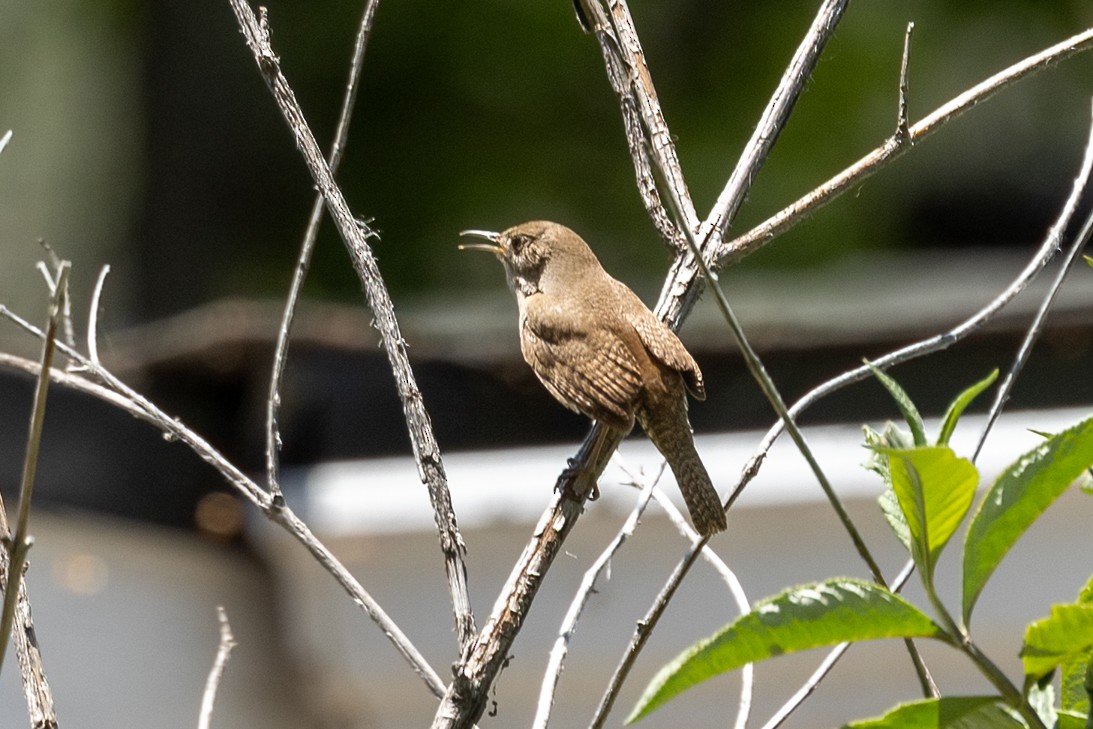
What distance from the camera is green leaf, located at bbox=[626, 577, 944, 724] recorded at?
3.56 ft

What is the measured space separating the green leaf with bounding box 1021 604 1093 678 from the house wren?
1.46 m

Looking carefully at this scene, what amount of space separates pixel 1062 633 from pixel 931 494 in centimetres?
16

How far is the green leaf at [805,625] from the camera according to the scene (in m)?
1.08

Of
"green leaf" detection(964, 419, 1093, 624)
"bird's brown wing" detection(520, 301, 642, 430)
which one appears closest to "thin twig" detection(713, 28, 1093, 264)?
"bird's brown wing" detection(520, 301, 642, 430)

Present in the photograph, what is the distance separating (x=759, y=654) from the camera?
110cm

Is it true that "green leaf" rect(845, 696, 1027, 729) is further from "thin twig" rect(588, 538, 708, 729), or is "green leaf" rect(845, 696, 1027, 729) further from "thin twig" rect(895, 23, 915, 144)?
"thin twig" rect(895, 23, 915, 144)

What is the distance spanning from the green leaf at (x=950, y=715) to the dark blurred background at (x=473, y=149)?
4.67m

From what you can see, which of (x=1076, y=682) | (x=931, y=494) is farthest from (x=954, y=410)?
(x=1076, y=682)

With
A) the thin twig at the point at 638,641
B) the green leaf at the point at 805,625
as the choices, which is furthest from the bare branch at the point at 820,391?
the green leaf at the point at 805,625

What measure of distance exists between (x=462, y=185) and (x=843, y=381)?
5855 millimetres

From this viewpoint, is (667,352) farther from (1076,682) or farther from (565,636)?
(1076,682)

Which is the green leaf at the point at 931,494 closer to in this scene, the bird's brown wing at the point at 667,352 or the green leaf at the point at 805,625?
the green leaf at the point at 805,625

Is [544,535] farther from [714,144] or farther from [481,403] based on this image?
[714,144]

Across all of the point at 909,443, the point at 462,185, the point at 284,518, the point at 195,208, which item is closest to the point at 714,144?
the point at 462,185
